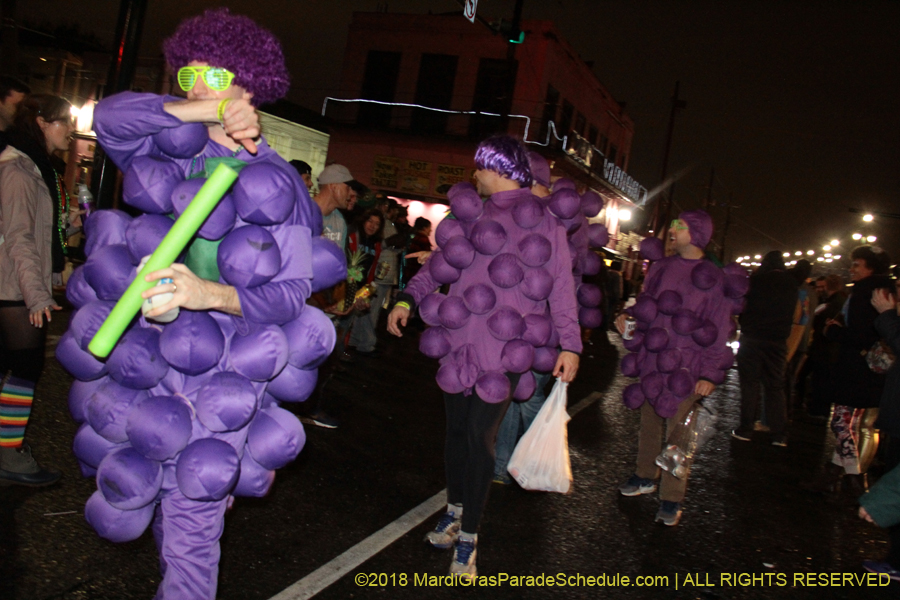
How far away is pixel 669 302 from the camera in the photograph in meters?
4.48

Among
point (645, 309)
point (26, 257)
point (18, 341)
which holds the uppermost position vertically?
point (645, 309)

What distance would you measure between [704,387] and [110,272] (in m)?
3.62

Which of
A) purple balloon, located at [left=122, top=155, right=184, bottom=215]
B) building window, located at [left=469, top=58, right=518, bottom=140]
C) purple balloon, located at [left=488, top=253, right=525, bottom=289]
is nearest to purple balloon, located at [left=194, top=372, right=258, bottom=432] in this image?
purple balloon, located at [left=122, top=155, right=184, bottom=215]

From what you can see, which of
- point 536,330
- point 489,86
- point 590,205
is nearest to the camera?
point 536,330

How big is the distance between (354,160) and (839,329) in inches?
901

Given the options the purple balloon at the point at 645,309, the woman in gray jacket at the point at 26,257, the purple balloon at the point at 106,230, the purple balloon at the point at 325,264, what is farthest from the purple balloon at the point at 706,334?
the woman in gray jacket at the point at 26,257

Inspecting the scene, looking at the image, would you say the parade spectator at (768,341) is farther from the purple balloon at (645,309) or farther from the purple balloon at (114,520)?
the purple balloon at (114,520)

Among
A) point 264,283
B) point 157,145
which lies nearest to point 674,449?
point 264,283

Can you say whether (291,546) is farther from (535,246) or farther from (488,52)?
(488,52)

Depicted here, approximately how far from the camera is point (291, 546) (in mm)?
3367

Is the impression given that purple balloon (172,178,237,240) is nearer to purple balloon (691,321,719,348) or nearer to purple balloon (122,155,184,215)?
purple balloon (122,155,184,215)

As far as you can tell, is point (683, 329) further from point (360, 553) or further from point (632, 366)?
point (360, 553)

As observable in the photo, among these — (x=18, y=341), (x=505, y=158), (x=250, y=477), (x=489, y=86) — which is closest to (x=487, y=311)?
(x=505, y=158)

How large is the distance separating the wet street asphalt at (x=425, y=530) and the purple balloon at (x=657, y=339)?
42.9 inches
